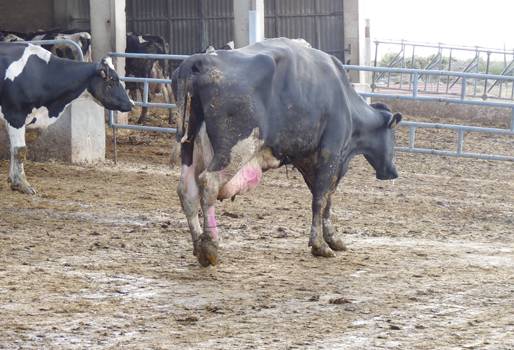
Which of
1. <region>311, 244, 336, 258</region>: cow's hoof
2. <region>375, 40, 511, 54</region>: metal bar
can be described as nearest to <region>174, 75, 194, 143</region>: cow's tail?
<region>311, 244, 336, 258</region>: cow's hoof

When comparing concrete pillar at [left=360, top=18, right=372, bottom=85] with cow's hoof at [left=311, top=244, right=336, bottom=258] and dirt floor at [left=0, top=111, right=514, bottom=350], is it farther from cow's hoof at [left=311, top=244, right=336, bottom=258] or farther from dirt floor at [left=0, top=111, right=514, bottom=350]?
cow's hoof at [left=311, top=244, right=336, bottom=258]

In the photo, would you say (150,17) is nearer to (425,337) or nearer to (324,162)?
(324,162)

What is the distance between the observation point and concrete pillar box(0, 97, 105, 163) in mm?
14836

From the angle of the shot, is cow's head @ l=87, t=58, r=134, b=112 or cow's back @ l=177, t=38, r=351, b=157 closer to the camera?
cow's back @ l=177, t=38, r=351, b=157

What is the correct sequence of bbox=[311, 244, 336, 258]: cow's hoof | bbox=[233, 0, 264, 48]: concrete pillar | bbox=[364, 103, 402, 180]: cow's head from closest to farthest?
bbox=[311, 244, 336, 258]: cow's hoof < bbox=[364, 103, 402, 180]: cow's head < bbox=[233, 0, 264, 48]: concrete pillar

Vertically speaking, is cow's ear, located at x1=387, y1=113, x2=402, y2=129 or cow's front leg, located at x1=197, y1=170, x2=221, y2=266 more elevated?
cow's ear, located at x1=387, y1=113, x2=402, y2=129

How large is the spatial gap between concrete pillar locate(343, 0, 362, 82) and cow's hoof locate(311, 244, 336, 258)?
14.4 m

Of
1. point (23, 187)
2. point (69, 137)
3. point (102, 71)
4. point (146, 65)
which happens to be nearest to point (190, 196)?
point (23, 187)

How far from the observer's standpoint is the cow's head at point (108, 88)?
44.1 ft

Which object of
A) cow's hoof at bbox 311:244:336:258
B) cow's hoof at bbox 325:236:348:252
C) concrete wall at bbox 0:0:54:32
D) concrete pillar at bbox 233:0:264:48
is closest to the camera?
cow's hoof at bbox 311:244:336:258

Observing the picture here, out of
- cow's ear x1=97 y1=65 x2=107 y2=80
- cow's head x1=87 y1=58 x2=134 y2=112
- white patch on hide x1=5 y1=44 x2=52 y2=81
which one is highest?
white patch on hide x1=5 y1=44 x2=52 y2=81

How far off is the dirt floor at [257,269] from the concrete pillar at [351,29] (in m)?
9.32

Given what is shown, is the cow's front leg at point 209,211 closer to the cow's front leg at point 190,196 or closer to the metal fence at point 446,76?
the cow's front leg at point 190,196

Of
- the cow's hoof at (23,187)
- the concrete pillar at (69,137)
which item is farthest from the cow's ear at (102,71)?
the cow's hoof at (23,187)
